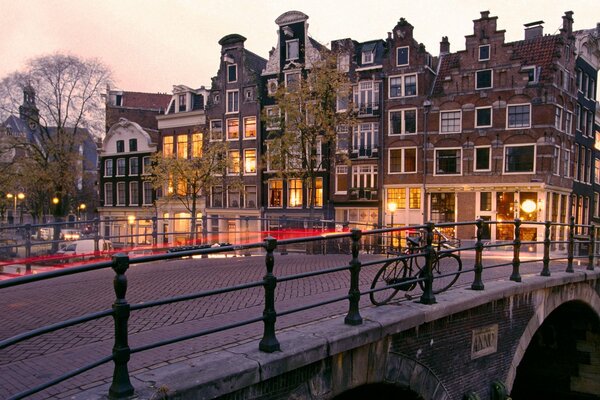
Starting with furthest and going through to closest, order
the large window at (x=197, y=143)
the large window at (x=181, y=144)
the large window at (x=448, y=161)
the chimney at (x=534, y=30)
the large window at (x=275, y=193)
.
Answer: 1. the large window at (x=181, y=144)
2. the large window at (x=275, y=193)
3. the large window at (x=197, y=143)
4. the chimney at (x=534, y=30)
5. the large window at (x=448, y=161)

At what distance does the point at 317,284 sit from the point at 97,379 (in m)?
5.33

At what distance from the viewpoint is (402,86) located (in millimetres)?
32312

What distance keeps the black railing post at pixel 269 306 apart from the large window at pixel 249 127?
1315 inches

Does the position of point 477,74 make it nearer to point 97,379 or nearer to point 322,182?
point 322,182

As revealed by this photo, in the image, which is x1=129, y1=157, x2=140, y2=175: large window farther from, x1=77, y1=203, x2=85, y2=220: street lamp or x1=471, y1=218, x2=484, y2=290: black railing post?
x1=471, y1=218, x2=484, y2=290: black railing post

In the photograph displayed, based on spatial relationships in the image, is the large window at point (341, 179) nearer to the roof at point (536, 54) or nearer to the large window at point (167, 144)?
the roof at point (536, 54)

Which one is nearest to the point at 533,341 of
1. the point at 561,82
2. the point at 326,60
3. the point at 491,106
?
the point at 326,60

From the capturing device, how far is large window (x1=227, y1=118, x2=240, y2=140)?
3781 centimetres

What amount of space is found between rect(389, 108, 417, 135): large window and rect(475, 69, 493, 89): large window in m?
4.10

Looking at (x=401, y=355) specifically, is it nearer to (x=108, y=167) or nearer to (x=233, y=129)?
(x=233, y=129)

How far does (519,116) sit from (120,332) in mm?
30072

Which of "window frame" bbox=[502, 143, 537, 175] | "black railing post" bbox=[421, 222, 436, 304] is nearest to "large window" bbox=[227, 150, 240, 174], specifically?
"window frame" bbox=[502, 143, 537, 175]

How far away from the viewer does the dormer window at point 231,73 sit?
38.1 meters

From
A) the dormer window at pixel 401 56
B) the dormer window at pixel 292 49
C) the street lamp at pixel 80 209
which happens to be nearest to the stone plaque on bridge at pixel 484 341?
the dormer window at pixel 401 56
